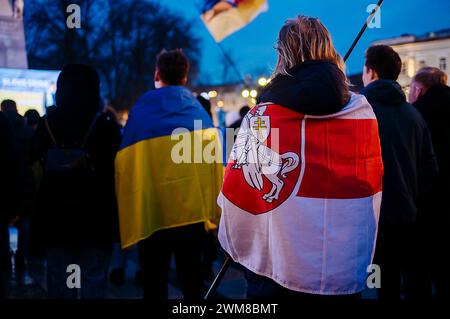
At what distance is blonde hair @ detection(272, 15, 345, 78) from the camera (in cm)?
223

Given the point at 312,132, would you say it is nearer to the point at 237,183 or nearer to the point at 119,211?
the point at 237,183

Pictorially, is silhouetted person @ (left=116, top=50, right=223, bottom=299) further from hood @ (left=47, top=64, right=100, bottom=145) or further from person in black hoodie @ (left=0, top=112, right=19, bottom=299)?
person in black hoodie @ (left=0, top=112, right=19, bottom=299)

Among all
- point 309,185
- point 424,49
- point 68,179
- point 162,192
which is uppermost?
point 424,49

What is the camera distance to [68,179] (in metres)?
3.22

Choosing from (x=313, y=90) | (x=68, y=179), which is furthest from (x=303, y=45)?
(x=68, y=179)

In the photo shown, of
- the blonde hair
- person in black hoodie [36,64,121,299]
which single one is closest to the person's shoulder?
the blonde hair

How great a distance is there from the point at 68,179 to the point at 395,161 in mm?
1971

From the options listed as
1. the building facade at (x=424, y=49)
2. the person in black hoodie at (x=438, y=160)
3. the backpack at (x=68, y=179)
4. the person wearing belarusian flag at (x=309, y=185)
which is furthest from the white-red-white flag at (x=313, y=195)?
the building facade at (x=424, y=49)

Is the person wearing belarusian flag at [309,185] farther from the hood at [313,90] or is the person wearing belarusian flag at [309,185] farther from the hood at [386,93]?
the hood at [386,93]

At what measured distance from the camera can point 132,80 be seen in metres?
33.6

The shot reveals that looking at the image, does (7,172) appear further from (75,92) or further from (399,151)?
(399,151)

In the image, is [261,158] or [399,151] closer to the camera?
[261,158]

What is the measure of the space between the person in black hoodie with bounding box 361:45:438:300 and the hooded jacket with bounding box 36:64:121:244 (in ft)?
5.56
